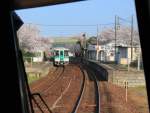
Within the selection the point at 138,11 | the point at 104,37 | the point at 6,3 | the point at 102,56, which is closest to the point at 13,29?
the point at 6,3

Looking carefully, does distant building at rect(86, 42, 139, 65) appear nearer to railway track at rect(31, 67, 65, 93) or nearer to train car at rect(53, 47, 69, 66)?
train car at rect(53, 47, 69, 66)

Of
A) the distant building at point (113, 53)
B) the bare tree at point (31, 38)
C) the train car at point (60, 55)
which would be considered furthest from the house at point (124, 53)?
the bare tree at point (31, 38)

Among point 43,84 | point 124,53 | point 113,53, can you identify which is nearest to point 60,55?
point 124,53

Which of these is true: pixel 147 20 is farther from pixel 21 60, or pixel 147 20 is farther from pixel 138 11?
pixel 21 60

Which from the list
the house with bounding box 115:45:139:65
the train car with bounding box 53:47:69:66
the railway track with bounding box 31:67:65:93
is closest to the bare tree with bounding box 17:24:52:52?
the train car with bounding box 53:47:69:66

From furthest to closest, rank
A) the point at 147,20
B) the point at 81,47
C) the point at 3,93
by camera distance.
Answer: the point at 81,47 → the point at 3,93 → the point at 147,20

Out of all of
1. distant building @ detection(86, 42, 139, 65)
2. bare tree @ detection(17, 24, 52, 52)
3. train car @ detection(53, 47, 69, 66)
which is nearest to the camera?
distant building @ detection(86, 42, 139, 65)

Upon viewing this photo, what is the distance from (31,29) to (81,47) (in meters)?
12.4

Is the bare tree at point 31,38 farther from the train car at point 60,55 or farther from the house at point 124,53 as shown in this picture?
the house at point 124,53

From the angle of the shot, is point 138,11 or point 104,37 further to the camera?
point 104,37

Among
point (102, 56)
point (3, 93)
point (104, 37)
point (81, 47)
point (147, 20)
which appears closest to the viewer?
point (147, 20)

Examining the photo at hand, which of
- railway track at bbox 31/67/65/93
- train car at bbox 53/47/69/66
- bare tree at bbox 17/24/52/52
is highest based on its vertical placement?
bare tree at bbox 17/24/52/52

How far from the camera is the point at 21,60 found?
372 centimetres

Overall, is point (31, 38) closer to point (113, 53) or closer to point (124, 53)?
point (113, 53)
